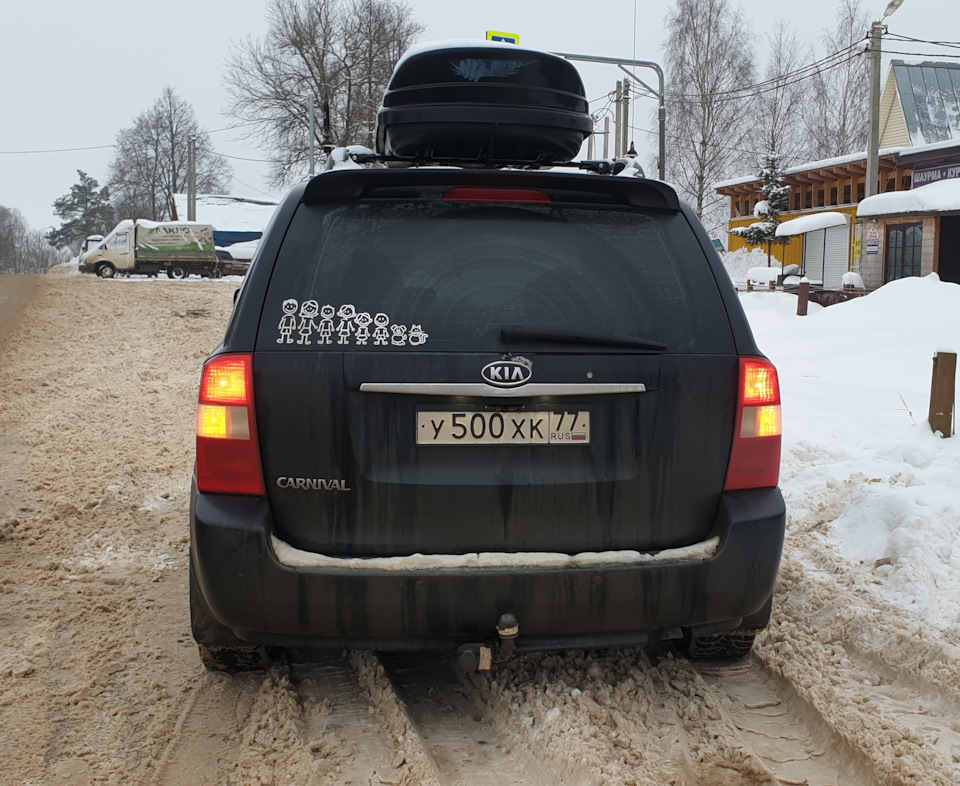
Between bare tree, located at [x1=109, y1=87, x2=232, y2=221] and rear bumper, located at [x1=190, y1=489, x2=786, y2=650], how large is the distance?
8282 centimetres

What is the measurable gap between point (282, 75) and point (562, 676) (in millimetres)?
49618

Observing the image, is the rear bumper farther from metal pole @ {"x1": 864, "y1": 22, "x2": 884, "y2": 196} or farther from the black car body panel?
metal pole @ {"x1": 864, "y1": 22, "x2": 884, "y2": 196}

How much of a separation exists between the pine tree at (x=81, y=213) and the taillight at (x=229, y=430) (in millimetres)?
108791

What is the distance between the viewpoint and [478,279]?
2633 millimetres

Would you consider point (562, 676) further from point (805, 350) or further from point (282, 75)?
point (282, 75)

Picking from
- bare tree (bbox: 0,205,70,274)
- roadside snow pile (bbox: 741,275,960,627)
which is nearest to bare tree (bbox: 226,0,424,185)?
roadside snow pile (bbox: 741,275,960,627)

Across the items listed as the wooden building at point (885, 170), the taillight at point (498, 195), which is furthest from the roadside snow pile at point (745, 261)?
the taillight at point (498, 195)

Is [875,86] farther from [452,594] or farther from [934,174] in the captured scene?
[452,594]

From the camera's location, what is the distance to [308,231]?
269cm

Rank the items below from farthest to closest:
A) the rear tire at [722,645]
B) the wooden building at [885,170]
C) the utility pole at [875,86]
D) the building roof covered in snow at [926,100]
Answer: the building roof covered in snow at [926,100] < the wooden building at [885,170] < the utility pole at [875,86] < the rear tire at [722,645]

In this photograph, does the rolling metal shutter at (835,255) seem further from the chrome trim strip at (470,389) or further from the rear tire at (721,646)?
the chrome trim strip at (470,389)

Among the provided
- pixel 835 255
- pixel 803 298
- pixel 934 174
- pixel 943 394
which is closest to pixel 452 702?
pixel 943 394

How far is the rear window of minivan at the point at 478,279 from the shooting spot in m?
2.58

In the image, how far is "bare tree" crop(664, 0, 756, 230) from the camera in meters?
49.5
